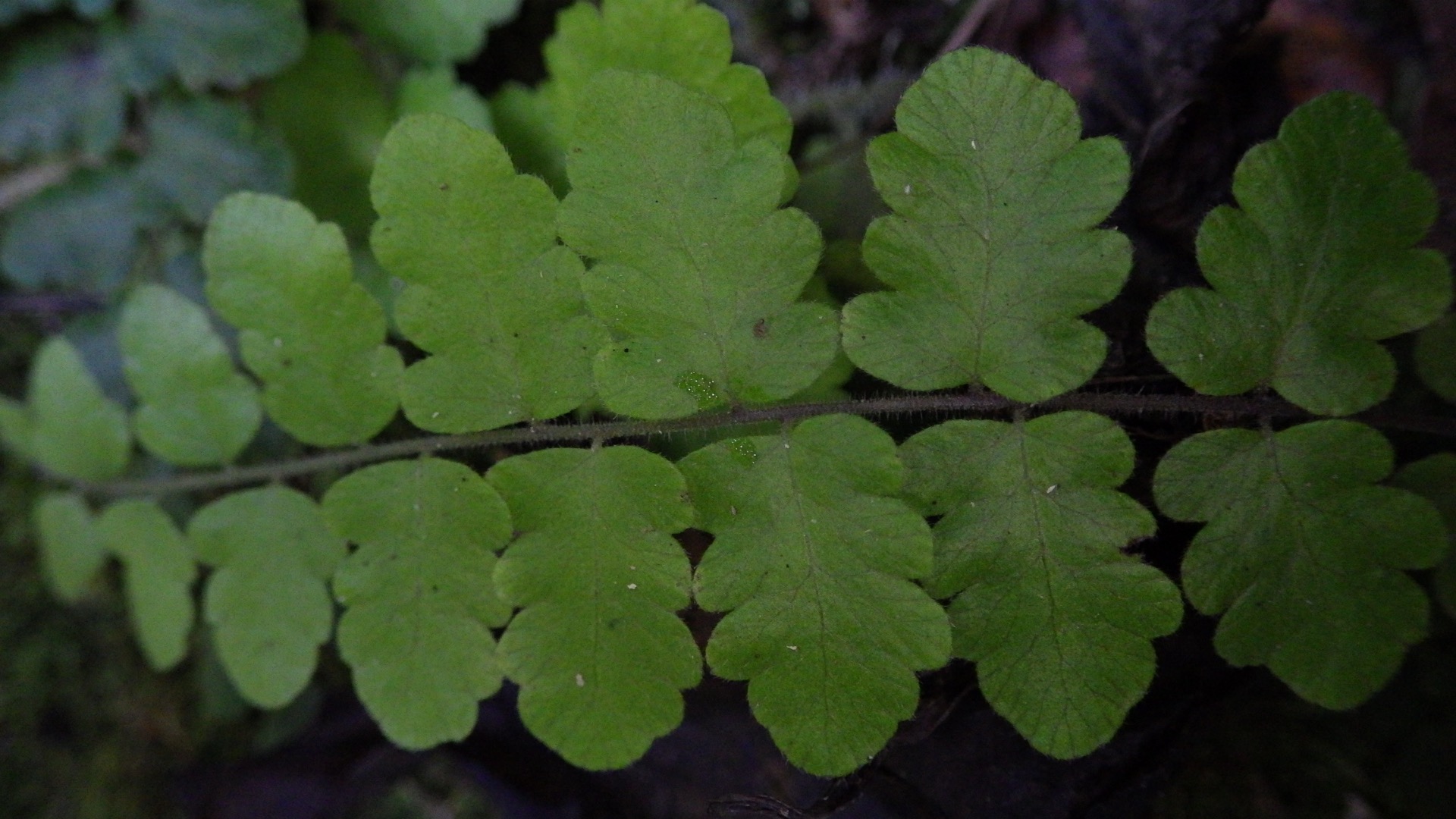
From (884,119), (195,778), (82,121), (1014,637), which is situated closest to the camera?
(1014,637)

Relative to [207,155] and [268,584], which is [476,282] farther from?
[207,155]

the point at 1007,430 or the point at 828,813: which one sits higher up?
the point at 1007,430

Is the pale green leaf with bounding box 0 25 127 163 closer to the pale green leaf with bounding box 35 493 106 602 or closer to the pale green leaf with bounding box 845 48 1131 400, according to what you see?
the pale green leaf with bounding box 35 493 106 602

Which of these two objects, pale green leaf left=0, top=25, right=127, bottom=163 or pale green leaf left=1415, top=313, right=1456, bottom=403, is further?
pale green leaf left=0, top=25, right=127, bottom=163

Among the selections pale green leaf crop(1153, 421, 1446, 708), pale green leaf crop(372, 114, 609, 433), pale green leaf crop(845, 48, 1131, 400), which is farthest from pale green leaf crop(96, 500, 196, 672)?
pale green leaf crop(1153, 421, 1446, 708)

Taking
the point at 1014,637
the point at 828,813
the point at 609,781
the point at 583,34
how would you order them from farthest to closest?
1. the point at 609,781
2. the point at 583,34
3. the point at 828,813
4. the point at 1014,637

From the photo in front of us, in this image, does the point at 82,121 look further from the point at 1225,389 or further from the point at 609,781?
the point at 1225,389

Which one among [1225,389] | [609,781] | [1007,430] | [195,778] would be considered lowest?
[195,778]

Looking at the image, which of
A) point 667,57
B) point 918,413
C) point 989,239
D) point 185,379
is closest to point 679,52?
point 667,57

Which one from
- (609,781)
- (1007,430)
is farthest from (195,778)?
(1007,430)
